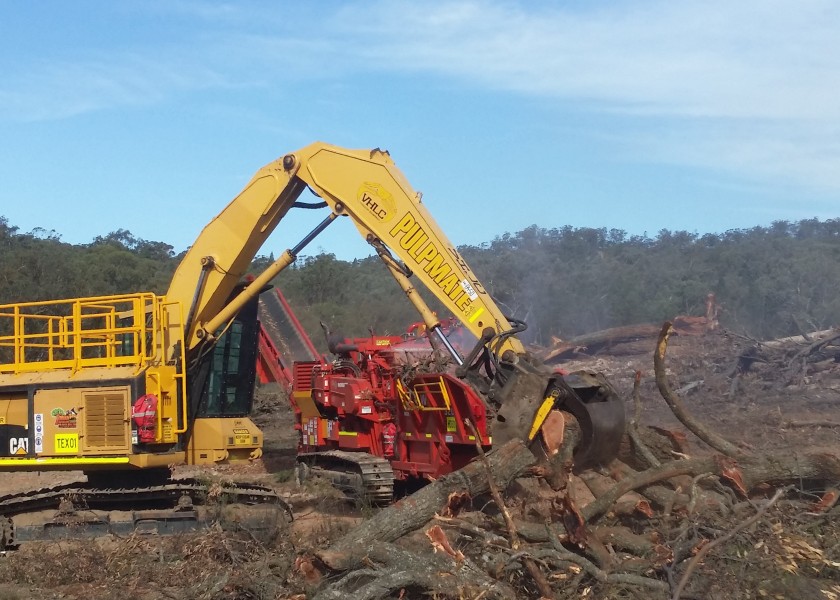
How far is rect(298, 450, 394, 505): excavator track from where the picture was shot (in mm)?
11742

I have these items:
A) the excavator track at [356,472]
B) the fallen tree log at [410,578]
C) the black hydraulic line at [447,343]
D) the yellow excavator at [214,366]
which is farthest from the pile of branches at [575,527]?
the excavator track at [356,472]

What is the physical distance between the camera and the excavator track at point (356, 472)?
11.7 meters

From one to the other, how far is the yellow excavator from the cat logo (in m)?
0.01

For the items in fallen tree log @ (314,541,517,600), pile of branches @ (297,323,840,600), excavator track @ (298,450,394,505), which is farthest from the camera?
excavator track @ (298,450,394,505)

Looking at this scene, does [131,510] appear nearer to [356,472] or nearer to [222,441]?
[222,441]

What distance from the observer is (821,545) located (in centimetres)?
752

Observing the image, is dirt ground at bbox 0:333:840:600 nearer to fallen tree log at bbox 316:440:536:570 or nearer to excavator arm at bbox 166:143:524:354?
fallen tree log at bbox 316:440:536:570

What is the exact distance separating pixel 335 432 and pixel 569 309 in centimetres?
2306

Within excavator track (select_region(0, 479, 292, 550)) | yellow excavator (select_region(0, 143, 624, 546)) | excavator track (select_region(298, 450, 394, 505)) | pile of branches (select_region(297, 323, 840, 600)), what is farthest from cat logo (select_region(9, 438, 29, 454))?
pile of branches (select_region(297, 323, 840, 600))

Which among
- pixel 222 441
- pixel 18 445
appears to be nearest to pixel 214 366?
pixel 222 441

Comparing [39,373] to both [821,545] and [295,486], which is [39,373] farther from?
[821,545]

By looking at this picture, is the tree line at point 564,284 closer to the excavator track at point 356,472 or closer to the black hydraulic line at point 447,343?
the excavator track at point 356,472

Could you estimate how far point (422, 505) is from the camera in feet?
25.5

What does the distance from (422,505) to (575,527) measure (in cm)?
124
